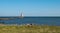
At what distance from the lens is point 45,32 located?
1086 inches

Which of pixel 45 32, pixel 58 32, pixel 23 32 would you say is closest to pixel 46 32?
pixel 45 32

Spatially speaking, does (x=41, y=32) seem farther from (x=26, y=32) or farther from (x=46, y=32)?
(x=26, y=32)

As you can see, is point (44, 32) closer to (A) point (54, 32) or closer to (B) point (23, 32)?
(A) point (54, 32)

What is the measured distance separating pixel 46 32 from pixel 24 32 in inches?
144

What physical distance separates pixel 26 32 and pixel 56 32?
5.05 m

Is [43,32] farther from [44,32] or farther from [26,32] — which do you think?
[26,32]

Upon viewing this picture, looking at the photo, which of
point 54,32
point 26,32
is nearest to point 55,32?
point 54,32

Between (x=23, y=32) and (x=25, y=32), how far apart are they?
342mm

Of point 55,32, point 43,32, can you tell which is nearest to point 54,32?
point 55,32

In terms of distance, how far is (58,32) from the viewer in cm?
2783

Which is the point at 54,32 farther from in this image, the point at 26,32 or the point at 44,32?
the point at 26,32

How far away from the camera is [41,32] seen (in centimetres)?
2752

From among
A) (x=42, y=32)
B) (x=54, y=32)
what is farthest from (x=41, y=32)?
(x=54, y=32)

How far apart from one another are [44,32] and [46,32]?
33cm
